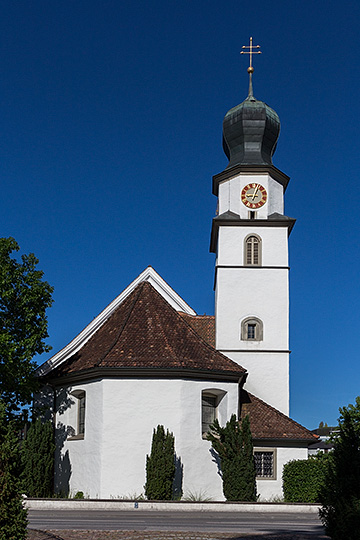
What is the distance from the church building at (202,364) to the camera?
2406 cm

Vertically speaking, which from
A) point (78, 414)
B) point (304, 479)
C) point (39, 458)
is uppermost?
point (78, 414)

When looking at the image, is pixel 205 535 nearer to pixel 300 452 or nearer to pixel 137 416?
pixel 137 416

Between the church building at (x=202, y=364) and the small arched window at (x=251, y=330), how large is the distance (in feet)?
0.16

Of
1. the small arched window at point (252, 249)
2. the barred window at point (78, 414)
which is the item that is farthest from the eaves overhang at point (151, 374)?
the small arched window at point (252, 249)

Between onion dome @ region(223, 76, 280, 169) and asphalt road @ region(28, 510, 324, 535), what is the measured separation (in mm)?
17753

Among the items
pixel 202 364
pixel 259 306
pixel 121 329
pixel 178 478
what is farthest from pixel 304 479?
pixel 121 329

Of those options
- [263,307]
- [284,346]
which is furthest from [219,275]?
[284,346]

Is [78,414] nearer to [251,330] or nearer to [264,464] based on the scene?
[264,464]

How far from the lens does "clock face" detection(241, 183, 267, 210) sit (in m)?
31.5

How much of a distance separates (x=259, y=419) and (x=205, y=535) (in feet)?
44.5

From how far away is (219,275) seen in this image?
101 ft

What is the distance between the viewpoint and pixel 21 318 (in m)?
24.5

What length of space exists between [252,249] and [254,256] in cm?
36

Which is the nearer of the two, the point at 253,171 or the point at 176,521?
the point at 176,521
